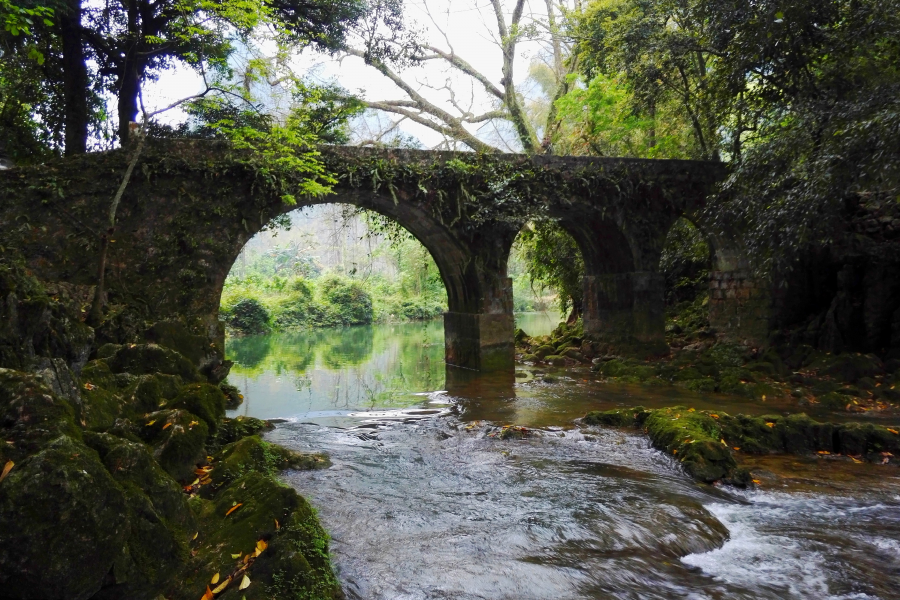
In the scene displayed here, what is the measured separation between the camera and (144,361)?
516 cm

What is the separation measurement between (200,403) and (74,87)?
288 inches

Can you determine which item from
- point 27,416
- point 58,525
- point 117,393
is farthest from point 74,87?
point 58,525

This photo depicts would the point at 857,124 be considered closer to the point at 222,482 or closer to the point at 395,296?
the point at 222,482

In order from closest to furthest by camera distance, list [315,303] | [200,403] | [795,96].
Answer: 1. [200,403]
2. [795,96]
3. [315,303]

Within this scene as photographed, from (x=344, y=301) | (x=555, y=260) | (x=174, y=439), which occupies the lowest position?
(x=174, y=439)

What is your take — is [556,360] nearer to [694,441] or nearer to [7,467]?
[694,441]

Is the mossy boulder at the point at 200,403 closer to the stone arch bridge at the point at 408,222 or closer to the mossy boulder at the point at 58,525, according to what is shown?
the stone arch bridge at the point at 408,222

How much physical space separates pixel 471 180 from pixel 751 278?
16.8 feet

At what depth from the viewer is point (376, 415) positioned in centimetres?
739

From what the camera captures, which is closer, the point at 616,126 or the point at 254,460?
the point at 254,460

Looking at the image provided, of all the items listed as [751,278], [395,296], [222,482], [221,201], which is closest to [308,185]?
[221,201]

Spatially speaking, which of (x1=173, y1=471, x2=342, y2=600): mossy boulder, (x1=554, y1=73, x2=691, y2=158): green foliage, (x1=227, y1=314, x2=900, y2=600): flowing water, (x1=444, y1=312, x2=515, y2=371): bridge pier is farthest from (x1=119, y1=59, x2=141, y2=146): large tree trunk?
(x1=554, y1=73, x2=691, y2=158): green foliage

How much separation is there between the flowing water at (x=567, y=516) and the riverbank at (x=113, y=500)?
475 millimetres

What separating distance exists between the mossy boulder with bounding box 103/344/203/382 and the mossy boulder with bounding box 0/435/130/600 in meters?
3.29
